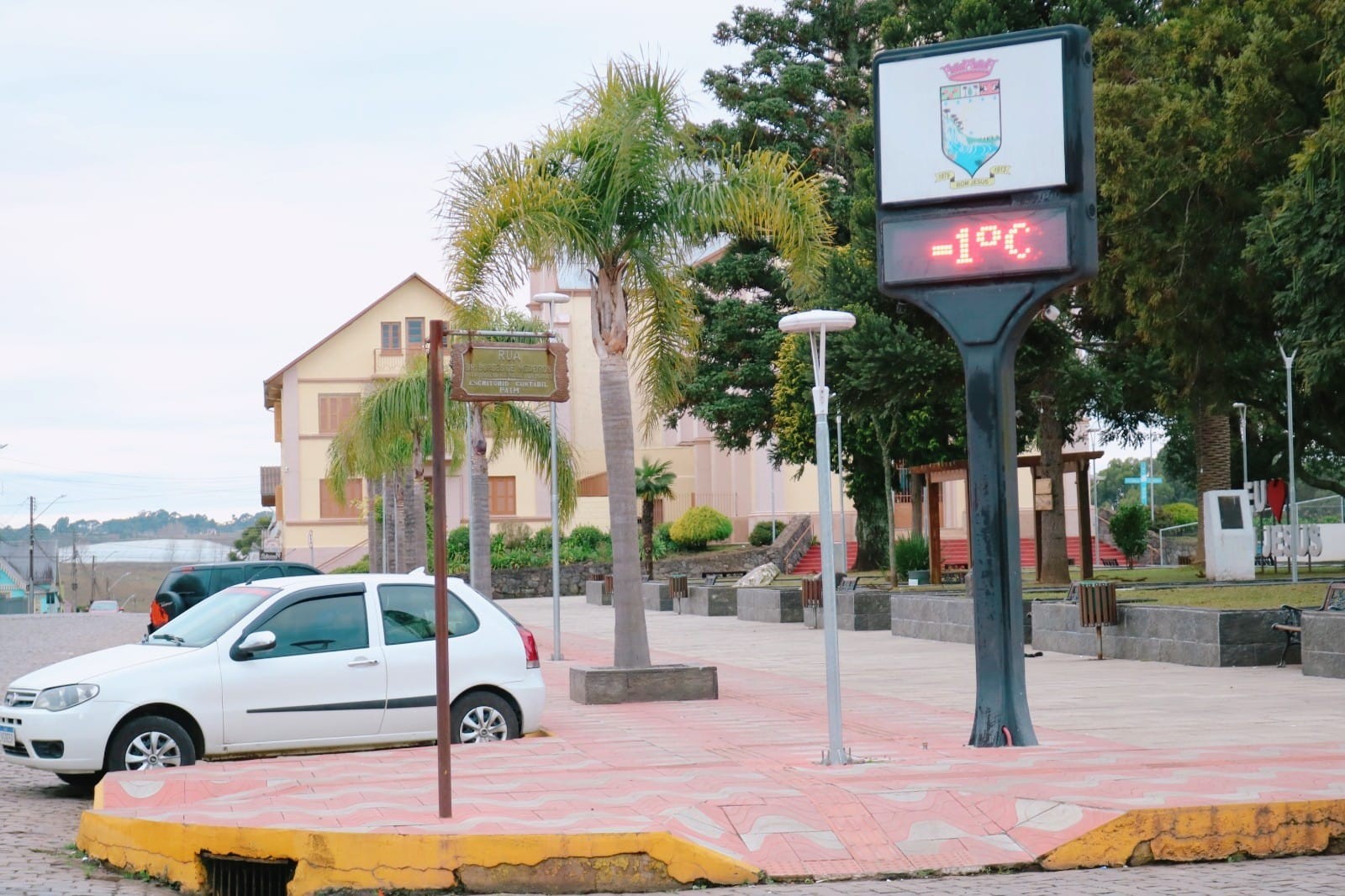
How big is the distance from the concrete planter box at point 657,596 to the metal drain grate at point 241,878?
34395 mm

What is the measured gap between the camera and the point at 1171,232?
26.3 meters

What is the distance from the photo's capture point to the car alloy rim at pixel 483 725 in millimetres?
12492

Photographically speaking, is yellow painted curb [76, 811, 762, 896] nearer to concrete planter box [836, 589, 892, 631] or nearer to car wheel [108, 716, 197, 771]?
car wheel [108, 716, 197, 771]

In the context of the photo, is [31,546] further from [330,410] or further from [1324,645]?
[1324,645]

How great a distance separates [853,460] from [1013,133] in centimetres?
3496

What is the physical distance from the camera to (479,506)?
95.0ft

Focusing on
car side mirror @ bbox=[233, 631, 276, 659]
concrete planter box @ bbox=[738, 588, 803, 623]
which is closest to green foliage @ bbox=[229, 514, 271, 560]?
concrete planter box @ bbox=[738, 588, 803, 623]

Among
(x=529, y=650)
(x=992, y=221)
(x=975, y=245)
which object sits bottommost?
(x=529, y=650)

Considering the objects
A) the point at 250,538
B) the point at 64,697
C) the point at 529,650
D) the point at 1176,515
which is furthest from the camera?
the point at 250,538

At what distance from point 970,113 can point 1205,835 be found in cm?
577

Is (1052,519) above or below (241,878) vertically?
above

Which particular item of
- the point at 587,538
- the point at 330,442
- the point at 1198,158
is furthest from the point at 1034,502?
the point at 330,442

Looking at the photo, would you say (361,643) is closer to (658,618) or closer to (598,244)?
(598,244)

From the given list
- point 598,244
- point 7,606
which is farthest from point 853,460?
point 7,606
